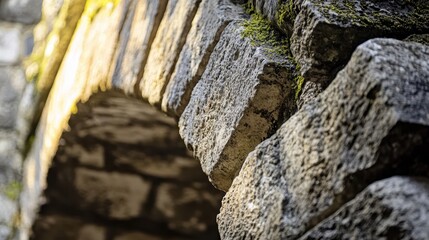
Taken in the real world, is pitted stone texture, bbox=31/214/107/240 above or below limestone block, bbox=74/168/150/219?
below

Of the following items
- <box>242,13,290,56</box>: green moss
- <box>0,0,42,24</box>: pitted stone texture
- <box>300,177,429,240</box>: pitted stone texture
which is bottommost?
<box>0,0,42,24</box>: pitted stone texture

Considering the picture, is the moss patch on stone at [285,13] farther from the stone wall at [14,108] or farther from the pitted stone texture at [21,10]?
the pitted stone texture at [21,10]

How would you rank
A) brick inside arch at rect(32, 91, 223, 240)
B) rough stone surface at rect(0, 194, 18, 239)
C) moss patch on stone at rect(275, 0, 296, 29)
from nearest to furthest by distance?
1. moss patch on stone at rect(275, 0, 296, 29)
2. brick inside arch at rect(32, 91, 223, 240)
3. rough stone surface at rect(0, 194, 18, 239)

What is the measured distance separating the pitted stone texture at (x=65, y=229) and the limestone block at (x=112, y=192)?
0.08m

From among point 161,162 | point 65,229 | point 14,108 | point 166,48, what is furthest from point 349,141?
point 14,108

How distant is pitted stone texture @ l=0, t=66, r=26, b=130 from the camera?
3248mm

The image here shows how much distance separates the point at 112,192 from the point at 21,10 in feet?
3.58

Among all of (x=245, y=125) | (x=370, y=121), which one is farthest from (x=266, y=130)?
(x=370, y=121)

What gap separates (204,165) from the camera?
115cm

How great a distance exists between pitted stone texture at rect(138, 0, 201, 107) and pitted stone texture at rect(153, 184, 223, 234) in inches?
53.8

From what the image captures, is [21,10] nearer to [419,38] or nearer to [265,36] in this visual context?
[265,36]

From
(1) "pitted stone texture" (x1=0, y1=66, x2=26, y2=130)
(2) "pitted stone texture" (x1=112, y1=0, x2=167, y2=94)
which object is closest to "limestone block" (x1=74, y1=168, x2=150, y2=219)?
(1) "pitted stone texture" (x1=0, y1=66, x2=26, y2=130)

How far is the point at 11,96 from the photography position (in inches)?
129

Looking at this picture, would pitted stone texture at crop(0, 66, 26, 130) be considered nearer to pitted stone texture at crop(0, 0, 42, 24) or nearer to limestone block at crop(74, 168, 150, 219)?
pitted stone texture at crop(0, 0, 42, 24)
